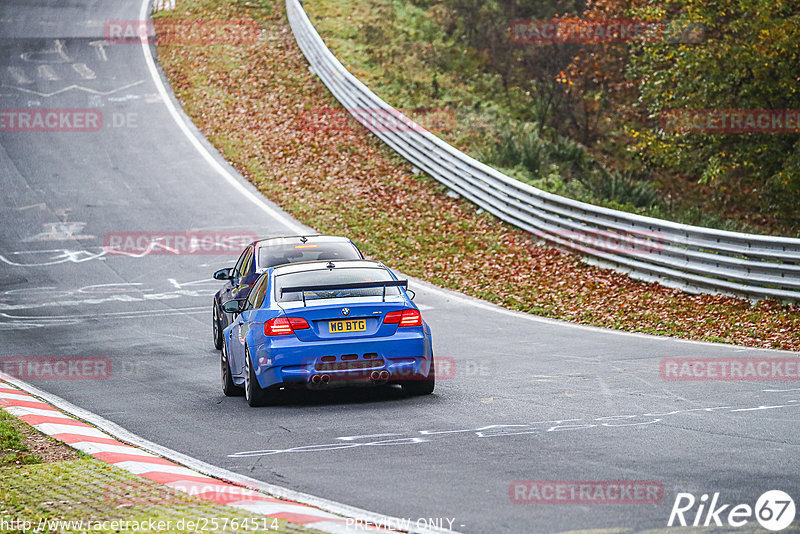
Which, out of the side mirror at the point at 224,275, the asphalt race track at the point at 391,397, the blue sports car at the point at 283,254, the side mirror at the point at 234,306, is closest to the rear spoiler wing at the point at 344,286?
the side mirror at the point at 234,306

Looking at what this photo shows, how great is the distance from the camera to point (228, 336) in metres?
11.7

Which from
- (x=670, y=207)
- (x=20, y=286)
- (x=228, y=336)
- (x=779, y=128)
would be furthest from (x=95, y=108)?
(x=228, y=336)

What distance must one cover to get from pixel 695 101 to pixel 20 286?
597 inches

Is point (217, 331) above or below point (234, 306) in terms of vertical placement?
below

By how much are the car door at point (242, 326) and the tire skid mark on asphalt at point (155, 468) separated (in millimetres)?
1852

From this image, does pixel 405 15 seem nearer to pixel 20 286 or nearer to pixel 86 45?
pixel 86 45

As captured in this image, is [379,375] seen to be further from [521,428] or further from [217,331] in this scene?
[217,331]

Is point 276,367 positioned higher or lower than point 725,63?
lower

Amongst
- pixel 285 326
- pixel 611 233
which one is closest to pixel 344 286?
pixel 285 326

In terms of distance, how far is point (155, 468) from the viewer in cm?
783

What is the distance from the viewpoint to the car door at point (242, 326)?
36.1 feet

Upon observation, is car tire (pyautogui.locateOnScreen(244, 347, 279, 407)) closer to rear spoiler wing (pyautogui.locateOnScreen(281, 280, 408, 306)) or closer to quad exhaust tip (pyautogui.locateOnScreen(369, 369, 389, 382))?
rear spoiler wing (pyautogui.locateOnScreen(281, 280, 408, 306))

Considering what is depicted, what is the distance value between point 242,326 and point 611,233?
10.00 m

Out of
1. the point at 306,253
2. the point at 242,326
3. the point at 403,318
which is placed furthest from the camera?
the point at 306,253
